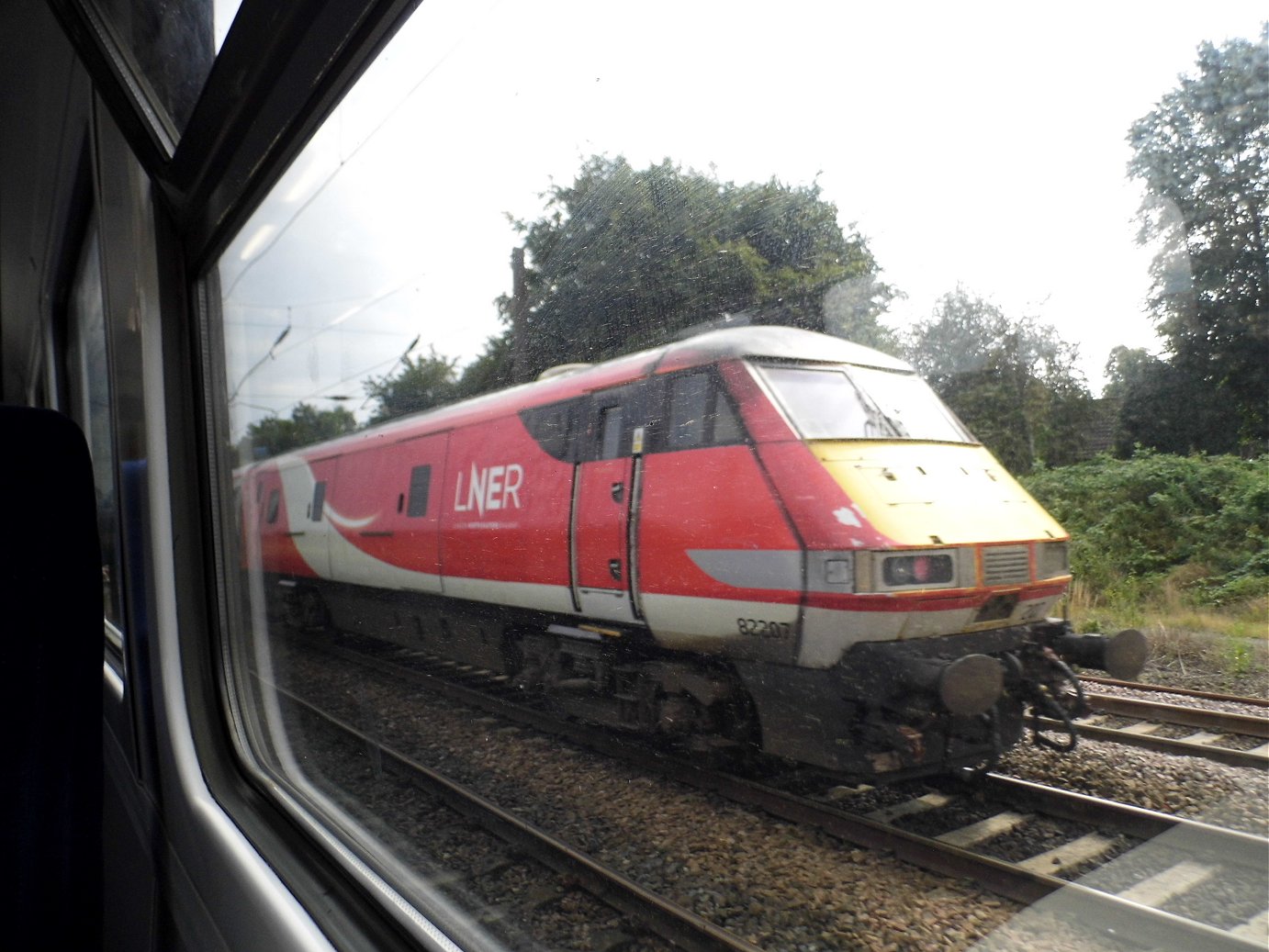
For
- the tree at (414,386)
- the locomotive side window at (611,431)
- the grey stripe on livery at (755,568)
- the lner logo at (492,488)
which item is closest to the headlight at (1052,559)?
the grey stripe on livery at (755,568)

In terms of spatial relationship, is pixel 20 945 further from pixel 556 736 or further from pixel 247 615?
pixel 556 736

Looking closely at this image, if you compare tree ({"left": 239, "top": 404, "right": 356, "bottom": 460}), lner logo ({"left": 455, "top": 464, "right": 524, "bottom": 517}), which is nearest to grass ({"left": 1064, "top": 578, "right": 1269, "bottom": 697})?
lner logo ({"left": 455, "top": 464, "right": 524, "bottom": 517})

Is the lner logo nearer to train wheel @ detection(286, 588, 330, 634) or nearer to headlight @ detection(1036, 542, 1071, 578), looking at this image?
train wheel @ detection(286, 588, 330, 634)

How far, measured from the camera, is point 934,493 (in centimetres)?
98

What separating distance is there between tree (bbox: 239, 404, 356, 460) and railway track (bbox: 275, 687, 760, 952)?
805 mm

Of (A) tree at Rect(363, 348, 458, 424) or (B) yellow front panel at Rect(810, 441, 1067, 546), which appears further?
(A) tree at Rect(363, 348, 458, 424)

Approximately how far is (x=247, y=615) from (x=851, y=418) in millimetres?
1818

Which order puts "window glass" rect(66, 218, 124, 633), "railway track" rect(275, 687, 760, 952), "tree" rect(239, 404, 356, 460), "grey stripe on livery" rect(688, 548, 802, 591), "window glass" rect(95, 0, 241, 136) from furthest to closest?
"window glass" rect(66, 218, 124, 633), "tree" rect(239, 404, 356, 460), "window glass" rect(95, 0, 241, 136), "grey stripe on livery" rect(688, 548, 802, 591), "railway track" rect(275, 687, 760, 952)

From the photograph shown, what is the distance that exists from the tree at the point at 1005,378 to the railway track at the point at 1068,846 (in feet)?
1.01

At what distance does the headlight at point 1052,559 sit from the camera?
2.47 ft

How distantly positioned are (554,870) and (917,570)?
0.78 m

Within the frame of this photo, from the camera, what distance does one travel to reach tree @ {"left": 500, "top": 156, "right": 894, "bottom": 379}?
89 cm

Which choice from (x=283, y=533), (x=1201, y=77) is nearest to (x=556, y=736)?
(x=1201, y=77)

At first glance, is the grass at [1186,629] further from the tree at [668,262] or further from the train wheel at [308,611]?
the train wheel at [308,611]
